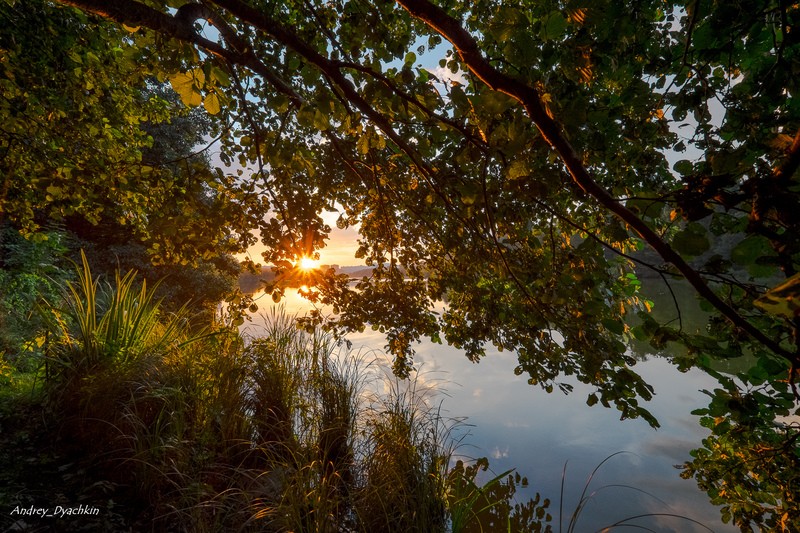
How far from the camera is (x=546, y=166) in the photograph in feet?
3.89

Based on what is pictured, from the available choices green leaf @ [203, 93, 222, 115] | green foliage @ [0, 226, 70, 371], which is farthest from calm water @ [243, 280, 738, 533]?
green foliage @ [0, 226, 70, 371]

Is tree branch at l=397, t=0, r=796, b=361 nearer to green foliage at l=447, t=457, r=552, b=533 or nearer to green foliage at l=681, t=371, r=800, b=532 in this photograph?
green foliage at l=681, t=371, r=800, b=532

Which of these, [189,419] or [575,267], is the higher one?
[575,267]

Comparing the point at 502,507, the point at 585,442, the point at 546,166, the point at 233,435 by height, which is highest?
the point at 546,166

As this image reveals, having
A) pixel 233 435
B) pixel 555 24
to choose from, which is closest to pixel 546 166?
pixel 555 24

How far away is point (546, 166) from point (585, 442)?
5.42 meters

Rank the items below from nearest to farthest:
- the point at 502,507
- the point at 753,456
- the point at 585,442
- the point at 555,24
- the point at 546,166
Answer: the point at 555,24 < the point at 546,166 < the point at 753,456 < the point at 502,507 < the point at 585,442

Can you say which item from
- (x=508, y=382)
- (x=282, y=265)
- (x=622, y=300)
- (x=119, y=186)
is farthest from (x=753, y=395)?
(x=508, y=382)

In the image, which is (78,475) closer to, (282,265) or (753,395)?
(282,265)

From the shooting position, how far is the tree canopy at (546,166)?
74 centimetres

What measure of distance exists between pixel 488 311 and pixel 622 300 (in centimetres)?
108

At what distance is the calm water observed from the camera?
12.4 ft

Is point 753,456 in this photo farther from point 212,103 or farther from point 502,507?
point 212,103

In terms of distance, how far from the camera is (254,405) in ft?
11.7
